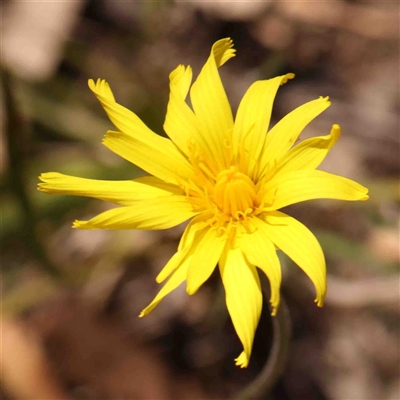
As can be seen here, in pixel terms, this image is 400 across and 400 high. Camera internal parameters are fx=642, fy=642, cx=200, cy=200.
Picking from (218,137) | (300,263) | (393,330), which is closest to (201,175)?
(218,137)

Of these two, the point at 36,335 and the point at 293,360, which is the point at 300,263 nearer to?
the point at 293,360

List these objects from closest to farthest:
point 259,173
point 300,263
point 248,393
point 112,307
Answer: point 300,263, point 259,173, point 248,393, point 112,307

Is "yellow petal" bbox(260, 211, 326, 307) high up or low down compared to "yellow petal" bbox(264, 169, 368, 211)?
down

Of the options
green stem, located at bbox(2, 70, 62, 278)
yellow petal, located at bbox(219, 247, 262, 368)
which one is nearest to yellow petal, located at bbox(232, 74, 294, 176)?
yellow petal, located at bbox(219, 247, 262, 368)

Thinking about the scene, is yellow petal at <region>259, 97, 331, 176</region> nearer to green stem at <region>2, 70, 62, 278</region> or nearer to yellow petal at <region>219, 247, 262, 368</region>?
yellow petal at <region>219, 247, 262, 368</region>

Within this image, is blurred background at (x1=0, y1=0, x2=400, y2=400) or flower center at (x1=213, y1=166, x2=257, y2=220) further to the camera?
blurred background at (x1=0, y1=0, x2=400, y2=400)

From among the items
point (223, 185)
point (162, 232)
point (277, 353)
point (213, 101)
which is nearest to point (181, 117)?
point (213, 101)

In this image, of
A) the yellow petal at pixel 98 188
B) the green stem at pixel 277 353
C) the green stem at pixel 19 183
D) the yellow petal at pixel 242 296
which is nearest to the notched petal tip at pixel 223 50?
the yellow petal at pixel 98 188
